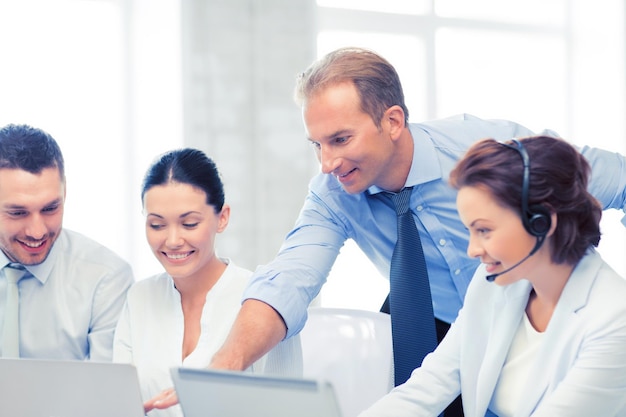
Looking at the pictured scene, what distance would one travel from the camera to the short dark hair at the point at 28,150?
84.3 inches

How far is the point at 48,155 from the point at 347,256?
2.45 metres

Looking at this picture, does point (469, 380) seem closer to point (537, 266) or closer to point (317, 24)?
point (537, 266)

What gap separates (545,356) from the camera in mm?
1561

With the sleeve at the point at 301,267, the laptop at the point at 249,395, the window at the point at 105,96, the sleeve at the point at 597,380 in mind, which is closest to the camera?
the laptop at the point at 249,395

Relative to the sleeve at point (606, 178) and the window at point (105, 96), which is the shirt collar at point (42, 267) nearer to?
the sleeve at point (606, 178)

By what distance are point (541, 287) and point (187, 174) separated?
955mm

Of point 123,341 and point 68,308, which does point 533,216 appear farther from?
point 68,308

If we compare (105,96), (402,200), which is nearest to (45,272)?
(402,200)

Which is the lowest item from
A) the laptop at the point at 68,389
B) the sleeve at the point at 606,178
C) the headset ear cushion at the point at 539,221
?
the laptop at the point at 68,389

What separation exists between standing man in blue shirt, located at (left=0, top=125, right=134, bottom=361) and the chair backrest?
548 millimetres

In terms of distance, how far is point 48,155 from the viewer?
2.19 meters

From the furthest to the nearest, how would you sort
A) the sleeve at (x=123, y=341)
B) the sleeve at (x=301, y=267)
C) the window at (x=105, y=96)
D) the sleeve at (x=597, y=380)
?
the window at (x=105, y=96), the sleeve at (x=123, y=341), the sleeve at (x=301, y=267), the sleeve at (x=597, y=380)

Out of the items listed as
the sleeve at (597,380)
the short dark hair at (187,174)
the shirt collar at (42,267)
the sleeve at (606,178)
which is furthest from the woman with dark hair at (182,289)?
the sleeve at (606,178)

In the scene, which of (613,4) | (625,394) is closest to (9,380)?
(625,394)
